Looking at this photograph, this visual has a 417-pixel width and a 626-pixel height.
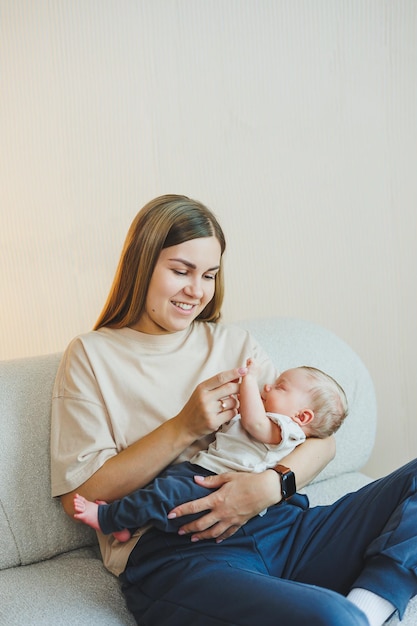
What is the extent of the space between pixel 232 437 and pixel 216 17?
1434 mm

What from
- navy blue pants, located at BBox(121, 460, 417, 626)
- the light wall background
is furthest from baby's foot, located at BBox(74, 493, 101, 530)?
the light wall background

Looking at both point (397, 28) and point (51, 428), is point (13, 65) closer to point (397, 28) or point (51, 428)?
point (51, 428)

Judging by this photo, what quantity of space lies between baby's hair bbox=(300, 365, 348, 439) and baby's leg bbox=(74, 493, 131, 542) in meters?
0.47

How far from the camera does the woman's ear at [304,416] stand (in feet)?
5.60

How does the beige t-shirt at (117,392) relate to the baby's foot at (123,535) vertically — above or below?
above

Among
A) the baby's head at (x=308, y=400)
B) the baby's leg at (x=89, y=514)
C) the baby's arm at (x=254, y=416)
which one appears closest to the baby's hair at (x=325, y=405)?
the baby's head at (x=308, y=400)

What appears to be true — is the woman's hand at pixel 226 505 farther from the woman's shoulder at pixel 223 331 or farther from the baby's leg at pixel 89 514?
the woman's shoulder at pixel 223 331

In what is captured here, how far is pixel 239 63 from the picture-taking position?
8.28 feet

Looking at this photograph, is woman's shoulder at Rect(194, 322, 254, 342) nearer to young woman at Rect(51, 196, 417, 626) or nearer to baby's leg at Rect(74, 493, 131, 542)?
young woman at Rect(51, 196, 417, 626)

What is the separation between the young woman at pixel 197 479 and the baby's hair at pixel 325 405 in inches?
1.9

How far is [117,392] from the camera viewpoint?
5.71ft

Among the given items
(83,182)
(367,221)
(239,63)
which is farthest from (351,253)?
(83,182)

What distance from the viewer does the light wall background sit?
2260 millimetres

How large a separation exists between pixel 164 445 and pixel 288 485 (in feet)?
0.87
